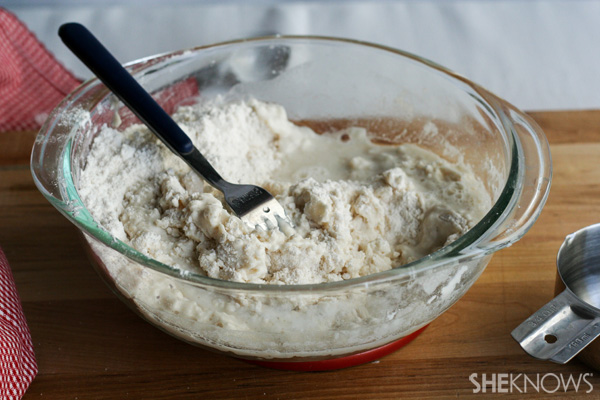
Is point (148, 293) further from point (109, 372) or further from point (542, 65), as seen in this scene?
point (542, 65)

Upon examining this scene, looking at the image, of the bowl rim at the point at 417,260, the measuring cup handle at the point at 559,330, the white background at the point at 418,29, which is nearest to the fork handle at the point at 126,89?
the bowl rim at the point at 417,260

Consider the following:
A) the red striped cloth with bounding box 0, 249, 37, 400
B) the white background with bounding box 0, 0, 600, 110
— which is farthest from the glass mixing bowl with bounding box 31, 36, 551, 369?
the white background with bounding box 0, 0, 600, 110

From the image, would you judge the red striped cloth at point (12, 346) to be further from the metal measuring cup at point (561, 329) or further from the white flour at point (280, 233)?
the metal measuring cup at point (561, 329)

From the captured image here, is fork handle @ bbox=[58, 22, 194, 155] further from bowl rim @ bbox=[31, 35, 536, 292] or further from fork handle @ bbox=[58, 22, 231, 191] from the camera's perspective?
bowl rim @ bbox=[31, 35, 536, 292]

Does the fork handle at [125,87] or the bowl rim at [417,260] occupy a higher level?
the fork handle at [125,87]

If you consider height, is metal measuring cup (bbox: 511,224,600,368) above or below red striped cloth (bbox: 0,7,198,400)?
below
